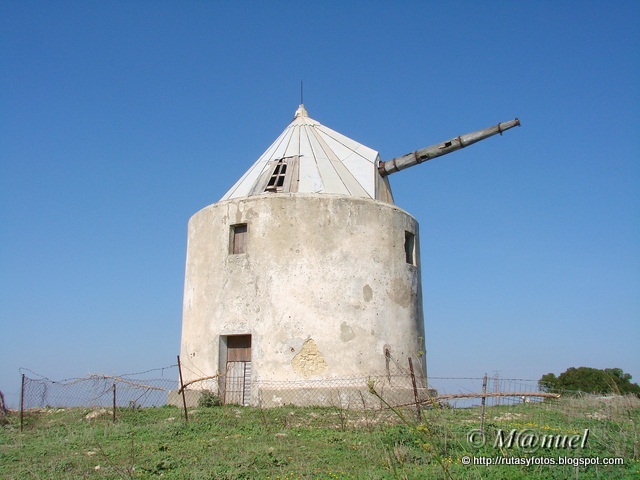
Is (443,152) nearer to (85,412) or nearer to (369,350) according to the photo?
(369,350)

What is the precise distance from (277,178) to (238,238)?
233cm

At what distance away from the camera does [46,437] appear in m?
11.2

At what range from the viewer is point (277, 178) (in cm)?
1725

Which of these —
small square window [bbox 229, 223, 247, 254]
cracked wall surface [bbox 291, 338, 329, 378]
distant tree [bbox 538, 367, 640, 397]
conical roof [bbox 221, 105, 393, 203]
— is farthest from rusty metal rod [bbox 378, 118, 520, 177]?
distant tree [bbox 538, 367, 640, 397]

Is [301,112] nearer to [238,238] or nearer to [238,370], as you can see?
[238,238]

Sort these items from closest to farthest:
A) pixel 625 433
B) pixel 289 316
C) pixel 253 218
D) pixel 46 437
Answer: pixel 625 433
pixel 46 437
pixel 289 316
pixel 253 218

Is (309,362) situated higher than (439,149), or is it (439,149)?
(439,149)

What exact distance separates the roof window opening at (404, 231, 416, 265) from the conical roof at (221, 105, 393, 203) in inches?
66.2

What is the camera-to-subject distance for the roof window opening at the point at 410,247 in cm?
1684

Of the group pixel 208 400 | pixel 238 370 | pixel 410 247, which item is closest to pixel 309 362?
pixel 238 370

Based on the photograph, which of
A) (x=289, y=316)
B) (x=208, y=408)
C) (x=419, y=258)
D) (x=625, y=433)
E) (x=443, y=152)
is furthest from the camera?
(x=443, y=152)

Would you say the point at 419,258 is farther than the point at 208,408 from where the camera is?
Yes

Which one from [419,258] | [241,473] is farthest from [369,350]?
[241,473]

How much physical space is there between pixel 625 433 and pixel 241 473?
18.9 feet
